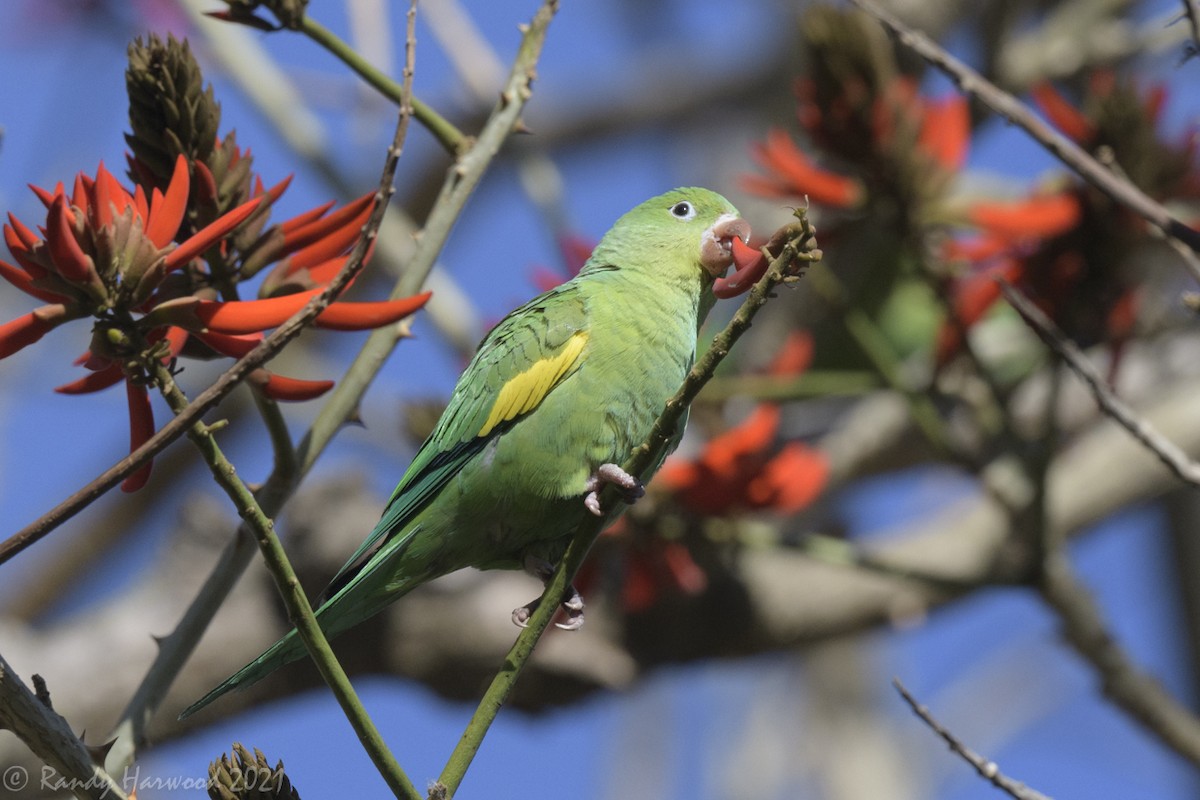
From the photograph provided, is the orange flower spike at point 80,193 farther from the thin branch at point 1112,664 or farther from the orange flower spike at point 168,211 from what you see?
the thin branch at point 1112,664

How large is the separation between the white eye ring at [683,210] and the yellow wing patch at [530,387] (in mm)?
546

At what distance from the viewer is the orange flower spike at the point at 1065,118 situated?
337 cm

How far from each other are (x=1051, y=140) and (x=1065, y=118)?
5.09ft

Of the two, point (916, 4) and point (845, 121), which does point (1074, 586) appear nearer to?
point (845, 121)

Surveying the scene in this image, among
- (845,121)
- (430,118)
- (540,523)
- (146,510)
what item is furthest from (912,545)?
(146,510)

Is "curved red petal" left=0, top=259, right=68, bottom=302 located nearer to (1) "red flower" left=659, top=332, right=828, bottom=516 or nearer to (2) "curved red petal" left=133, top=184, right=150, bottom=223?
(2) "curved red petal" left=133, top=184, right=150, bottom=223

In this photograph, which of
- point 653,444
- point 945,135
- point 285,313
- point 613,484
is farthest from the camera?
point 945,135

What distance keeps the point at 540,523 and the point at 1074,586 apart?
5.26ft

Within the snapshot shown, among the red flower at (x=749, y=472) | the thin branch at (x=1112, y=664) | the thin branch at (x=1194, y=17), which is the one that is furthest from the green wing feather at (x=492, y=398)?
the thin branch at (x=1112, y=664)

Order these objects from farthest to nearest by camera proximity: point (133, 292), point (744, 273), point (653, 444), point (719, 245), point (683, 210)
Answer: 1. point (683, 210)
2. point (719, 245)
3. point (744, 273)
4. point (653, 444)
5. point (133, 292)

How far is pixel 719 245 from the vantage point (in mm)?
3113

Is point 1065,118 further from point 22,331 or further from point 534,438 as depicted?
point 22,331

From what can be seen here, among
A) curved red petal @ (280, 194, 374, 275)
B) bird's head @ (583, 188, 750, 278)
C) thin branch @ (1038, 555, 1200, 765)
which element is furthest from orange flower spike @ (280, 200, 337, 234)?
thin branch @ (1038, 555, 1200, 765)

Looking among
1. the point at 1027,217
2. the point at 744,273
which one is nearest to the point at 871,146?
the point at 1027,217
